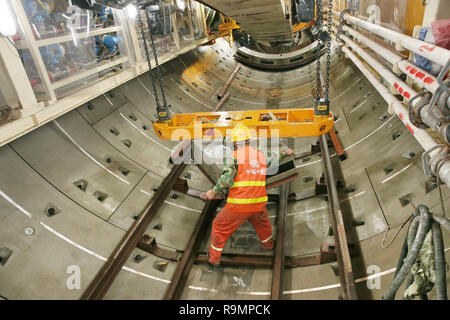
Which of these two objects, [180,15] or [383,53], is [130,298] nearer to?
[383,53]

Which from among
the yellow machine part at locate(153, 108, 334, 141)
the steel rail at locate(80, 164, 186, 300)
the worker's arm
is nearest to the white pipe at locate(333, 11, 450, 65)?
the yellow machine part at locate(153, 108, 334, 141)

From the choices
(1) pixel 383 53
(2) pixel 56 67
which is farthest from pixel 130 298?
(1) pixel 383 53

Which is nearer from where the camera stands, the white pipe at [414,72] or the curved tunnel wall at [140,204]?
the white pipe at [414,72]

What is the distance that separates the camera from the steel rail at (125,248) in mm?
2664

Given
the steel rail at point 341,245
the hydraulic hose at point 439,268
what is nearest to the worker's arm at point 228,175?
the steel rail at point 341,245

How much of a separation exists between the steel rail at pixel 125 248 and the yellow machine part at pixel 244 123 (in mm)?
764

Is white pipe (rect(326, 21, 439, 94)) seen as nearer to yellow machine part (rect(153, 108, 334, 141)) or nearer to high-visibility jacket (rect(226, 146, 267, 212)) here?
yellow machine part (rect(153, 108, 334, 141))

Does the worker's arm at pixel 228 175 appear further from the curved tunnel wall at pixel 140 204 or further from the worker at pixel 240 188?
the curved tunnel wall at pixel 140 204

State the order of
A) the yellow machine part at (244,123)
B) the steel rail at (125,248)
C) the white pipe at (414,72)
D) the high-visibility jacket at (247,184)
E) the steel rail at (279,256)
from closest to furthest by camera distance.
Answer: the white pipe at (414,72), the steel rail at (125,248), the steel rail at (279,256), the high-visibility jacket at (247,184), the yellow machine part at (244,123)

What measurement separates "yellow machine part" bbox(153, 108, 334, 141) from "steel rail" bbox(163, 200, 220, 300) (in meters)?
1.04

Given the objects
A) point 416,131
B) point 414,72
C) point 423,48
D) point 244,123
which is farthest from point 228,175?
point 423,48

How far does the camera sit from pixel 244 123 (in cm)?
381

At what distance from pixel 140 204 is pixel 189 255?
991 mm

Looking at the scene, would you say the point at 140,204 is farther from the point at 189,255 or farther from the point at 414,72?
the point at 414,72
